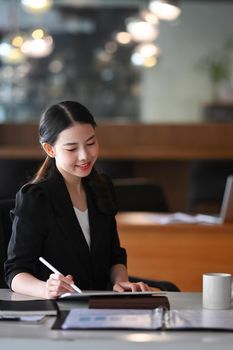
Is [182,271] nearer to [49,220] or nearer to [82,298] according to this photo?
[49,220]

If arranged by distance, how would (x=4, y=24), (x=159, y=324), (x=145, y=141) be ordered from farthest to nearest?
(x=4, y=24) → (x=145, y=141) → (x=159, y=324)

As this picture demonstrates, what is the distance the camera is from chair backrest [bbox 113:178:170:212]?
469 centimetres

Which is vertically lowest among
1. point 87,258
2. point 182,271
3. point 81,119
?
point 182,271

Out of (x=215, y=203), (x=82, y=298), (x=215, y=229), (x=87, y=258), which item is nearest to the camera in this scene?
(x=82, y=298)

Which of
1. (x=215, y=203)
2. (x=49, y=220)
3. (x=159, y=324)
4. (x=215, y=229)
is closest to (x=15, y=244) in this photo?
(x=49, y=220)

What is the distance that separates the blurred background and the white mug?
30.6 ft

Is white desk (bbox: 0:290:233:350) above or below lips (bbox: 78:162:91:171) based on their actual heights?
below

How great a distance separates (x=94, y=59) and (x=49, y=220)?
9.35m

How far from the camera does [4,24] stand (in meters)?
11.6

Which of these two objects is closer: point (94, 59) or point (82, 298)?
point (82, 298)

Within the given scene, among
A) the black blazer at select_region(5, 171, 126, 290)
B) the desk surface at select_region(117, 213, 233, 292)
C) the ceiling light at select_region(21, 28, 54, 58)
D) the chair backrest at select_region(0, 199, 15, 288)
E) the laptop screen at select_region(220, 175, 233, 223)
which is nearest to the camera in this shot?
→ the black blazer at select_region(5, 171, 126, 290)

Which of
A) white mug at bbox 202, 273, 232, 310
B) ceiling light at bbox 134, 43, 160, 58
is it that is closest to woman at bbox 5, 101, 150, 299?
white mug at bbox 202, 273, 232, 310

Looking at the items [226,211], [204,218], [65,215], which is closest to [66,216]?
[65,215]

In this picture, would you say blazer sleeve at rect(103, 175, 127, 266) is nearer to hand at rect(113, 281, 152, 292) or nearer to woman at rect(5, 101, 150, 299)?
woman at rect(5, 101, 150, 299)
